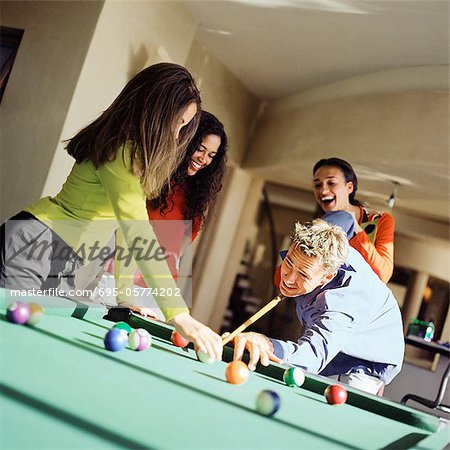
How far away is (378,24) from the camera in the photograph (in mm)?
4133

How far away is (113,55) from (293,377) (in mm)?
3004

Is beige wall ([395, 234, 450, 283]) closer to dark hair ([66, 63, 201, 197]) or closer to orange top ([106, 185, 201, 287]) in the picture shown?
orange top ([106, 185, 201, 287])

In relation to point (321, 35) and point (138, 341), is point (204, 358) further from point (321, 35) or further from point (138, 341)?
point (321, 35)

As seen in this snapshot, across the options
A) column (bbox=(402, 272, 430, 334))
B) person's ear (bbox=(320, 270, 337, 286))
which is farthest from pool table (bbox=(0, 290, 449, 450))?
column (bbox=(402, 272, 430, 334))

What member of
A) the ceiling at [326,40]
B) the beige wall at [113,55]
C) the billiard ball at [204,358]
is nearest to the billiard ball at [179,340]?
the billiard ball at [204,358]

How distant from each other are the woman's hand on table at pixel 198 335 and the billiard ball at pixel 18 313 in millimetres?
366

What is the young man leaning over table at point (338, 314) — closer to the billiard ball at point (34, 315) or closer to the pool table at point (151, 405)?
the pool table at point (151, 405)

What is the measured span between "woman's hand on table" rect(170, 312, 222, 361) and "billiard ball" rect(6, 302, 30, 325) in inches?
14.4

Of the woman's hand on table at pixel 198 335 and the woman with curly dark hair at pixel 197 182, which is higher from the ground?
the woman with curly dark hair at pixel 197 182

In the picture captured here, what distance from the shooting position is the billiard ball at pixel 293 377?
1.63m

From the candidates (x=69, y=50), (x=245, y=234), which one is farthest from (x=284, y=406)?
(x=245, y=234)

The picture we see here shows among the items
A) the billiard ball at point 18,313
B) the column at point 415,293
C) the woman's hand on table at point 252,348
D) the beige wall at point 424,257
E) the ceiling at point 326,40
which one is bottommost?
the billiard ball at point 18,313

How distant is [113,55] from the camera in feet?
13.1

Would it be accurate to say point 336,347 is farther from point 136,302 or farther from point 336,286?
point 136,302
